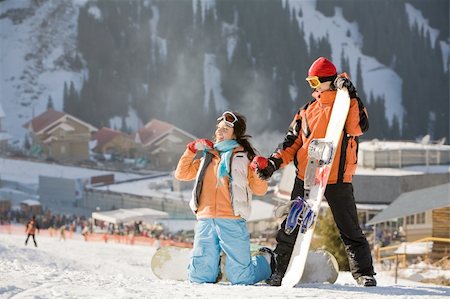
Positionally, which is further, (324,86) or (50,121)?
(50,121)

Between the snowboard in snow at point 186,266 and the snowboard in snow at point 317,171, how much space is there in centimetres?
12

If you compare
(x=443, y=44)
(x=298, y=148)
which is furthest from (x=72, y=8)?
(x=298, y=148)

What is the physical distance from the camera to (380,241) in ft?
58.3

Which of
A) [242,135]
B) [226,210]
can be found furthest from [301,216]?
[242,135]

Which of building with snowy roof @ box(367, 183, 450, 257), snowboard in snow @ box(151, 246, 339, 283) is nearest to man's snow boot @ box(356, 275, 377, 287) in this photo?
snowboard in snow @ box(151, 246, 339, 283)

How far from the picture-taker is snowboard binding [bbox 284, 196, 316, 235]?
3535 millimetres

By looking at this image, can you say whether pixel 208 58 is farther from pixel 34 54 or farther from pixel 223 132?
pixel 223 132

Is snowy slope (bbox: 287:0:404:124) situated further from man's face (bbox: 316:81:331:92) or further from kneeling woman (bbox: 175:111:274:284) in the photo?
kneeling woman (bbox: 175:111:274:284)

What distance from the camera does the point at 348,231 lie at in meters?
3.55

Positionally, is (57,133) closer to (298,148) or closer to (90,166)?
(90,166)

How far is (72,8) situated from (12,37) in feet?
18.5

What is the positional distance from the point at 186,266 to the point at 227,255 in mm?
393

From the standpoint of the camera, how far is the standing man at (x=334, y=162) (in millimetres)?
3510

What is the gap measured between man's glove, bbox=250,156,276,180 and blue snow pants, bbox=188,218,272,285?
9.9 inches
